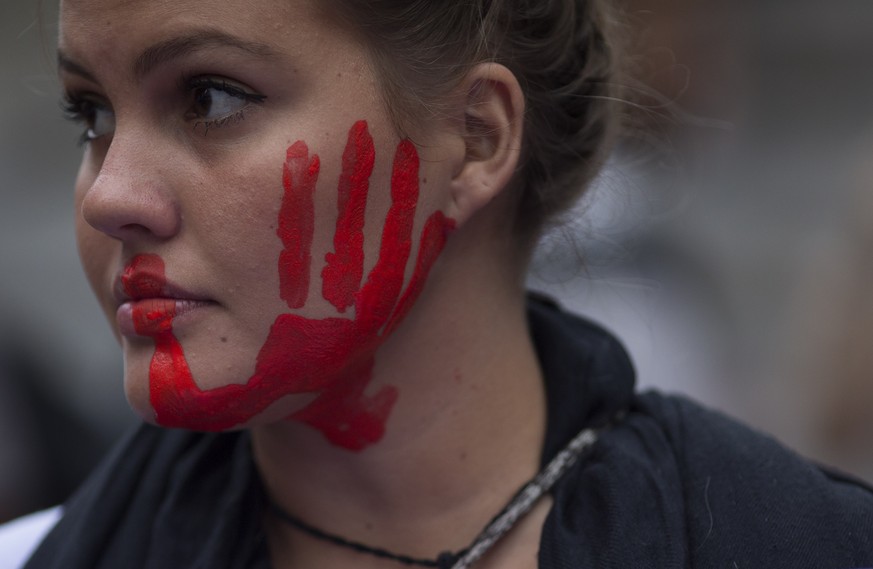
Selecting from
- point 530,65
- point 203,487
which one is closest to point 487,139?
point 530,65

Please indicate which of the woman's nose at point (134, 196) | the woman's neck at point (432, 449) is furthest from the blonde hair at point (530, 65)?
A: the woman's nose at point (134, 196)

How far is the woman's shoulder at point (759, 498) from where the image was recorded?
193 cm

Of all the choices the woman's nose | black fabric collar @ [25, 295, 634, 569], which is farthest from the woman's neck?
the woman's nose

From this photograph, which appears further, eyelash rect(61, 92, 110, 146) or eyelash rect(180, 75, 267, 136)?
eyelash rect(61, 92, 110, 146)

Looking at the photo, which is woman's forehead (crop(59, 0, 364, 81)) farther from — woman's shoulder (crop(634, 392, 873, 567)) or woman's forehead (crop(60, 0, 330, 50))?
woman's shoulder (crop(634, 392, 873, 567))

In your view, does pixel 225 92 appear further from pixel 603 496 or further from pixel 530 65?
pixel 603 496

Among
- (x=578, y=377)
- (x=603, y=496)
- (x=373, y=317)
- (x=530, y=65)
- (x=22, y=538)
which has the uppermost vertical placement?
(x=530, y=65)

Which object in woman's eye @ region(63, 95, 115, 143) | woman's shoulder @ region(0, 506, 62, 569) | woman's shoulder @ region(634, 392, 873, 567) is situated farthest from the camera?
woman's shoulder @ region(0, 506, 62, 569)

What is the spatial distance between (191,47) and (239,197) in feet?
0.89

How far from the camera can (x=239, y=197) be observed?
1816 mm

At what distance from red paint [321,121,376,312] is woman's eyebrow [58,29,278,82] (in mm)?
220

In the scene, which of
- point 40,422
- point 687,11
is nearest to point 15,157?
point 687,11

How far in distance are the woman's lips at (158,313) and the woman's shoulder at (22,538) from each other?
0.83m

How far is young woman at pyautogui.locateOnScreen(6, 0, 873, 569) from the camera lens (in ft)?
6.02
